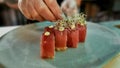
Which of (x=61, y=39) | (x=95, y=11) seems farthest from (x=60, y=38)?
(x=95, y=11)

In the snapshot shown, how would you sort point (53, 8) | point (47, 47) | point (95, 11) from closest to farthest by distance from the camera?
point (47, 47), point (53, 8), point (95, 11)

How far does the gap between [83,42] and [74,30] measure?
0.06 metres

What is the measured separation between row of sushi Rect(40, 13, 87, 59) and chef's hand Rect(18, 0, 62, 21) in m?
0.04

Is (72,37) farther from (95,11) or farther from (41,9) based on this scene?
(95,11)

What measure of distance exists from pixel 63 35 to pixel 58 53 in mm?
79

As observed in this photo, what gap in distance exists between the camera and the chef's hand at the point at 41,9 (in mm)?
842

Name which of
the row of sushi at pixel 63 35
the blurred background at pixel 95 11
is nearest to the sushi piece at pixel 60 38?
the row of sushi at pixel 63 35

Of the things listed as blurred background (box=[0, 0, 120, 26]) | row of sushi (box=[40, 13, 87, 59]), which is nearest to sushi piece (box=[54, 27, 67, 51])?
row of sushi (box=[40, 13, 87, 59])

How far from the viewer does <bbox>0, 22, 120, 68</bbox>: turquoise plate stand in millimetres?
695

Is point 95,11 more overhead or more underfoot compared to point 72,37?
more underfoot

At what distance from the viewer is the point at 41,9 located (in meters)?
0.84

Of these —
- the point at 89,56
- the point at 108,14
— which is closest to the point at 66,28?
the point at 89,56

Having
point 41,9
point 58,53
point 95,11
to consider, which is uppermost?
point 41,9

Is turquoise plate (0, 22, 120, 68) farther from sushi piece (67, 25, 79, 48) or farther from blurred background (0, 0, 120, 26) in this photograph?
blurred background (0, 0, 120, 26)
